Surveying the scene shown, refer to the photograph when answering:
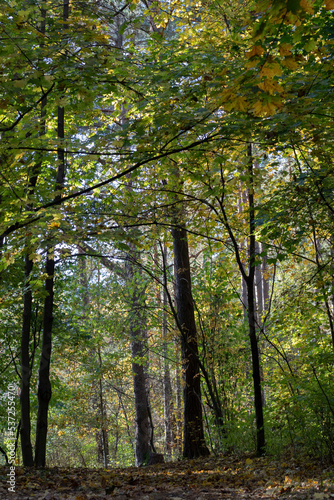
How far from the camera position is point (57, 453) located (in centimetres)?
1834

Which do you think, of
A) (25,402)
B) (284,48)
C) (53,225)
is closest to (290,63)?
(284,48)

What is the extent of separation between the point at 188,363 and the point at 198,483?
2.92 meters

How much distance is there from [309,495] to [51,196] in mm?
3685

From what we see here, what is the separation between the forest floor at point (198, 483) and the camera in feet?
11.1

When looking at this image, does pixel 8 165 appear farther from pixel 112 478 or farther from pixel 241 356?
pixel 241 356

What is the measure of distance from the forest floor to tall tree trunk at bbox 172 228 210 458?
4.64ft

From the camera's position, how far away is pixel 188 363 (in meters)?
7.16

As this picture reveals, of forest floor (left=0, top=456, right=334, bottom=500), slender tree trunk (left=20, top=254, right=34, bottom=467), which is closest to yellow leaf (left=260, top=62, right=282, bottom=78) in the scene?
forest floor (left=0, top=456, right=334, bottom=500)

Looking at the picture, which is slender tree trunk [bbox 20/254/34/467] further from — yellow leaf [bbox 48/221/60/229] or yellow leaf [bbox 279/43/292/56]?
yellow leaf [bbox 279/43/292/56]

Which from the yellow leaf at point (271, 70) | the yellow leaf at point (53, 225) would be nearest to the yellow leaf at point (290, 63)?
the yellow leaf at point (271, 70)

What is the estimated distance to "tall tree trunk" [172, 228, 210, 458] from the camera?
6.84m

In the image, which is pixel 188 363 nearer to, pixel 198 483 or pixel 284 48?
pixel 198 483

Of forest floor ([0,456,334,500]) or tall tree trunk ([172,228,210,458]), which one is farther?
tall tree trunk ([172,228,210,458])

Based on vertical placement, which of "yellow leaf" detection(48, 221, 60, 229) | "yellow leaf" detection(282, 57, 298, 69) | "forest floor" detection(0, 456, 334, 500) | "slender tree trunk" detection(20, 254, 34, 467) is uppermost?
"yellow leaf" detection(282, 57, 298, 69)
